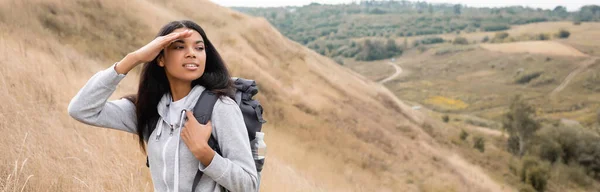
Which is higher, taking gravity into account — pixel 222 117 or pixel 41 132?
pixel 222 117

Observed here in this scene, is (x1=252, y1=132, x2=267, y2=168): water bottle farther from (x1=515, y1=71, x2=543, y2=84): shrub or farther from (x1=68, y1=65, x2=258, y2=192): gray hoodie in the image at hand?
(x1=515, y1=71, x2=543, y2=84): shrub

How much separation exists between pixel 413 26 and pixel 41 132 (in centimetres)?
14986

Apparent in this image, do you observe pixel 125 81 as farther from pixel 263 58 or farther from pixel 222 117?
pixel 263 58

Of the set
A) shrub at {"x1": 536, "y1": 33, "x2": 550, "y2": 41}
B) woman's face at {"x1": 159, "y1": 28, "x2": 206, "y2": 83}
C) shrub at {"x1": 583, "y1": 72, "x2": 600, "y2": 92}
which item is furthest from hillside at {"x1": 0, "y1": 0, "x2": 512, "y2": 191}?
shrub at {"x1": 536, "y1": 33, "x2": 550, "y2": 41}

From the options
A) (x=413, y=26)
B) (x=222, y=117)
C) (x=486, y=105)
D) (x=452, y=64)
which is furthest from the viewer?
(x=413, y=26)

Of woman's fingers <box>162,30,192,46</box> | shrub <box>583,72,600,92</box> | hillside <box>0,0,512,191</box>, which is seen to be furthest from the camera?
shrub <box>583,72,600,92</box>

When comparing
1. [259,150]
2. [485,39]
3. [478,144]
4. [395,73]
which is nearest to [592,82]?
[395,73]

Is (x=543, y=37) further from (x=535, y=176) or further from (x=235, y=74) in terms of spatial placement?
(x=235, y=74)

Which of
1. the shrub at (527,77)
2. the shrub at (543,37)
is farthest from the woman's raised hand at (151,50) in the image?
the shrub at (543,37)

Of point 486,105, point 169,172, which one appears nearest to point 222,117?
point 169,172

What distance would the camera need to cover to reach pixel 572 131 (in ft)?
112

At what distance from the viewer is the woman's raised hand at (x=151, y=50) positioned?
1.93 metres

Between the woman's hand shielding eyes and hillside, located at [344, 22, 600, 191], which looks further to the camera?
hillside, located at [344, 22, 600, 191]

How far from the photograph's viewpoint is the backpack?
1.88m
